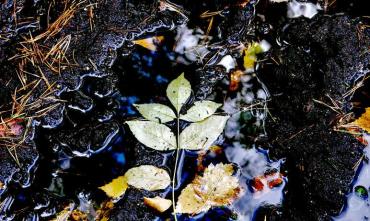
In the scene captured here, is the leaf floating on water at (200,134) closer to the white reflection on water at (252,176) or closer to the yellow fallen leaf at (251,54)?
the white reflection on water at (252,176)

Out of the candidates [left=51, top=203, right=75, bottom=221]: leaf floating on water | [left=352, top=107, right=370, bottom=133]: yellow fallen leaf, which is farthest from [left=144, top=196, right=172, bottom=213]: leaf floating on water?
[left=352, top=107, right=370, bottom=133]: yellow fallen leaf

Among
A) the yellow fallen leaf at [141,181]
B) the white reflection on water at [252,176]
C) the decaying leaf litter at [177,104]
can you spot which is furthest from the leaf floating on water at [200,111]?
the yellow fallen leaf at [141,181]

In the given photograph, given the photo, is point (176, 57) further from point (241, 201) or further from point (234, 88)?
point (241, 201)

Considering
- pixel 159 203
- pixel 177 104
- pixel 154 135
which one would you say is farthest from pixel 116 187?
pixel 177 104

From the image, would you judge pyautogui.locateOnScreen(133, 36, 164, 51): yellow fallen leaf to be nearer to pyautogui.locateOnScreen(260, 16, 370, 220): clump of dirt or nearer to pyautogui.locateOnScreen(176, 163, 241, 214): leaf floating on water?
pyautogui.locateOnScreen(260, 16, 370, 220): clump of dirt

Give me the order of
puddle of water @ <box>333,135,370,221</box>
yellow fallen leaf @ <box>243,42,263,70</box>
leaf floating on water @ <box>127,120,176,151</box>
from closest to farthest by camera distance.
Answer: puddle of water @ <box>333,135,370,221</box>, leaf floating on water @ <box>127,120,176,151</box>, yellow fallen leaf @ <box>243,42,263,70</box>

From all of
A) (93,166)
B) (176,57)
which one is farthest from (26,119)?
(176,57)

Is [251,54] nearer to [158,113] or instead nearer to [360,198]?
[158,113]
